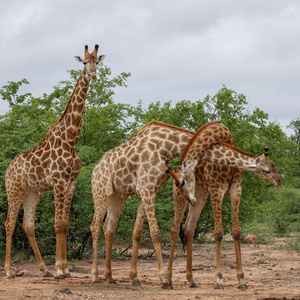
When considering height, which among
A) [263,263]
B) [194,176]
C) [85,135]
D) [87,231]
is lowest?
[263,263]

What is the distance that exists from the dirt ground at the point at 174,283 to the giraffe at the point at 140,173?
1.53 ft

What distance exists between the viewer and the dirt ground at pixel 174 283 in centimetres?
681

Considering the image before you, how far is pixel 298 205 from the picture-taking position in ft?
76.4

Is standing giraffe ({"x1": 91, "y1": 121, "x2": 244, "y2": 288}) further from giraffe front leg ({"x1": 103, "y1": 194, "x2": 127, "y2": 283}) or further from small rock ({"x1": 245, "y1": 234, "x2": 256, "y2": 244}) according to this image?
small rock ({"x1": 245, "y1": 234, "x2": 256, "y2": 244})

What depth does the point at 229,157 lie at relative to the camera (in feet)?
25.1

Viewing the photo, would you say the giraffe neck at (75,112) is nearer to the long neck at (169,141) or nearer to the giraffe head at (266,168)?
the long neck at (169,141)

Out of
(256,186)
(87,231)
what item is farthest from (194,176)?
(256,186)

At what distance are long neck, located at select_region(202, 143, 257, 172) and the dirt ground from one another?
75.2 inches

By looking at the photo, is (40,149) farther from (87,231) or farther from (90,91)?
(90,91)

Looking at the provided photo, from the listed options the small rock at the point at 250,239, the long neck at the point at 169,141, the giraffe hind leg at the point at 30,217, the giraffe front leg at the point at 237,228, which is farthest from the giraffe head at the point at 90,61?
the small rock at the point at 250,239

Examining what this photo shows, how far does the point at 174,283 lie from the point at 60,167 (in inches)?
113

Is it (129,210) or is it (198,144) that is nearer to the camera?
(198,144)

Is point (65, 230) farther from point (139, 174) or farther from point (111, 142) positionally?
point (111, 142)

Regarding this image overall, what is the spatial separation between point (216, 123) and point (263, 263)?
5.13 m
